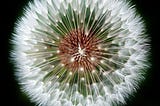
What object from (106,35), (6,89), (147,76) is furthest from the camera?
(6,89)

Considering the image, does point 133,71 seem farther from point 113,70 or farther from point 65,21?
point 65,21

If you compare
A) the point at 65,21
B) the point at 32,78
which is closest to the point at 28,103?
the point at 32,78

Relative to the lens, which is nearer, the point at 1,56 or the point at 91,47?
the point at 91,47

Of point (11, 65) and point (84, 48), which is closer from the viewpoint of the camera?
point (84, 48)

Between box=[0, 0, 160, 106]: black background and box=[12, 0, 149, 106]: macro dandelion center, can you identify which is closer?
box=[12, 0, 149, 106]: macro dandelion center
